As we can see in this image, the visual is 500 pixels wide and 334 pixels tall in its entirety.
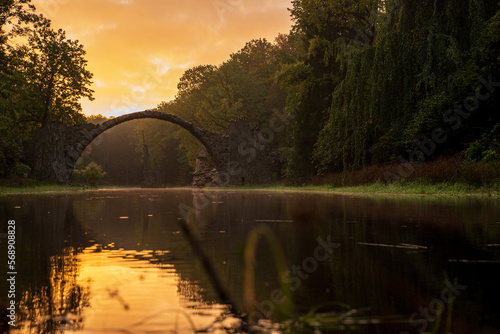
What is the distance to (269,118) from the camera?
48469 millimetres

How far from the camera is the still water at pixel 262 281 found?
7.57ft

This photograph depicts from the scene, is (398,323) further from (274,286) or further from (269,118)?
(269,118)

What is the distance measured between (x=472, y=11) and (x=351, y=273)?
58.4ft
